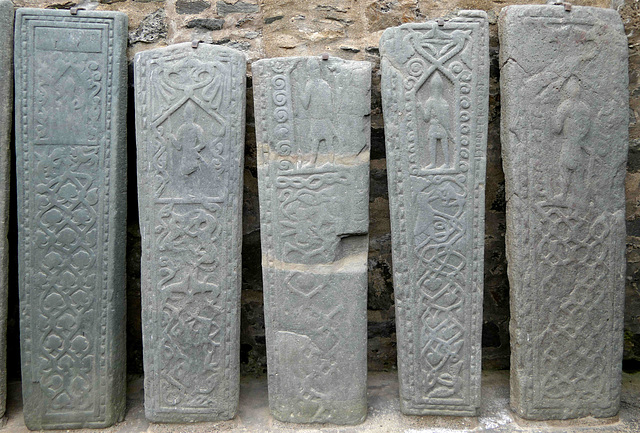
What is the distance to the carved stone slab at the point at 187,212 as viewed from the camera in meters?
2.34

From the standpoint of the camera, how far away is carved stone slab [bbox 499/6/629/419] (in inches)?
92.2

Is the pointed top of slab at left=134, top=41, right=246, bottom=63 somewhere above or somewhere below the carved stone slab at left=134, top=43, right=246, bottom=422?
above

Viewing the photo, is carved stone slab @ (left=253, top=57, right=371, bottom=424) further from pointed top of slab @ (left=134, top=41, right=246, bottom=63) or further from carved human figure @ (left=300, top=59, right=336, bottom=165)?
A: pointed top of slab @ (left=134, top=41, right=246, bottom=63)

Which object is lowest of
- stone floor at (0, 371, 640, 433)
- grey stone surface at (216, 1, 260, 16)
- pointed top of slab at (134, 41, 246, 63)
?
stone floor at (0, 371, 640, 433)

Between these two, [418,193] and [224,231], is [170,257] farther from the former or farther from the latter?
[418,193]

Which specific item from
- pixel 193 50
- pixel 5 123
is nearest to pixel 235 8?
pixel 193 50

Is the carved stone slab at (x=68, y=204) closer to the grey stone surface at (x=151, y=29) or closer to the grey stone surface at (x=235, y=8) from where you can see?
the grey stone surface at (x=151, y=29)

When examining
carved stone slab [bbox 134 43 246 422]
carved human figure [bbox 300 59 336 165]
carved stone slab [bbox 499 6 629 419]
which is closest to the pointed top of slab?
carved stone slab [bbox 134 43 246 422]

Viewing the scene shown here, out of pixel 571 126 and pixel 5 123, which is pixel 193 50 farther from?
pixel 571 126

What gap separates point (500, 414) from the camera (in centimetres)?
248

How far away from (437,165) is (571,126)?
642mm

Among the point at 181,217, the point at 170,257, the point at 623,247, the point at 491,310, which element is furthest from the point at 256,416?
the point at 623,247

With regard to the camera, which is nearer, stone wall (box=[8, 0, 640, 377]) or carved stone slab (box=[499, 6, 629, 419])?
carved stone slab (box=[499, 6, 629, 419])

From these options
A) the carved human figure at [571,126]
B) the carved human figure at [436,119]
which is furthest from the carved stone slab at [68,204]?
the carved human figure at [571,126]
